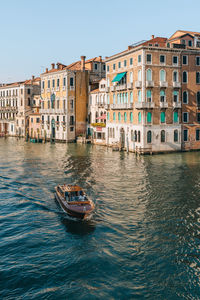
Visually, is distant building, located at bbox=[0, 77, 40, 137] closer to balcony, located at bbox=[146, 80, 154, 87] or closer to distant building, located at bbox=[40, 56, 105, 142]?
distant building, located at bbox=[40, 56, 105, 142]

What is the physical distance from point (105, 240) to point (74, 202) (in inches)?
166

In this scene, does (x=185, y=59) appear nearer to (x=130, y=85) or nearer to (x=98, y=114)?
(x=130, y=85)

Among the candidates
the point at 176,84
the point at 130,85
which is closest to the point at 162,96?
the point at 176,84

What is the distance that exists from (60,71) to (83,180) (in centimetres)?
4410

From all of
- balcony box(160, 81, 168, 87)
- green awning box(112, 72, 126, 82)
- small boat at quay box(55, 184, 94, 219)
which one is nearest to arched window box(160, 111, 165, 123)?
balcony box(160, 81, 168, 87)

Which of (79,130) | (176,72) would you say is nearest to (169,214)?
(176,72)

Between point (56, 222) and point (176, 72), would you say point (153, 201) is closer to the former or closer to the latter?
point (56, 222)

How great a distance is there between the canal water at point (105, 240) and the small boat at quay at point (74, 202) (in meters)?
0.56

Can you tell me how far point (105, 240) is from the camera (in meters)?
16.5

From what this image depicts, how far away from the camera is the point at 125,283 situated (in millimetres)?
12641

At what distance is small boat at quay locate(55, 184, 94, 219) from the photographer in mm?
19031

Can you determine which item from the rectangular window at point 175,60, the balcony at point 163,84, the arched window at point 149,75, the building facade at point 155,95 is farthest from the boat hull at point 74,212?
the rectangular window at point 175,60

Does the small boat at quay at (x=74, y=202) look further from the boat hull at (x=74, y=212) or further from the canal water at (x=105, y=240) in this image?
the canal water at (x=105, y=240)

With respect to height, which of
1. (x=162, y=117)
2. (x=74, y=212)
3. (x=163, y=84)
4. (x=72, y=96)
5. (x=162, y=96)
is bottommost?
(x=74, y=212)
